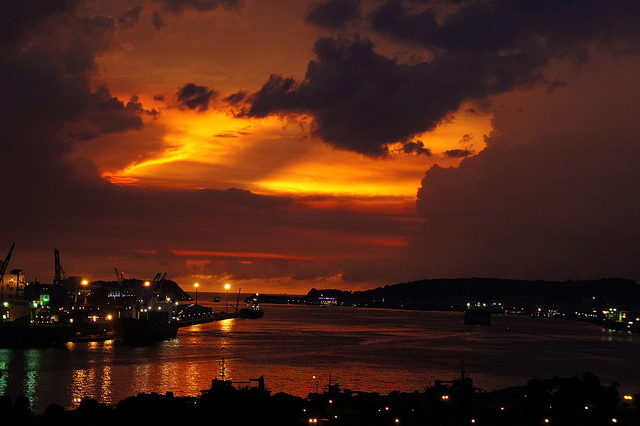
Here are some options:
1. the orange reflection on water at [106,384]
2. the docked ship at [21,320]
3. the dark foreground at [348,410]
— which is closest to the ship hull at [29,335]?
the docked ship at [21,320]

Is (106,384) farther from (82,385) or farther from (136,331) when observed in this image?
(136,331)

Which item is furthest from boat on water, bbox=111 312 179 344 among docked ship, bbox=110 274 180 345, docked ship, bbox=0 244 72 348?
docked ship, bbox=0 244 72 348

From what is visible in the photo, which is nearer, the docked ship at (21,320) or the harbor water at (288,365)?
the harbor water at (288,365)

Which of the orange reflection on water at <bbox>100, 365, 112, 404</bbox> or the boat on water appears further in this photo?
the boat on water

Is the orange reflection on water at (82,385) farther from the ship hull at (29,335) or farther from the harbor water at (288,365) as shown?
the ship hull at (29,335)

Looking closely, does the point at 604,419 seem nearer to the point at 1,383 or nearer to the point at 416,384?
the point at 416,384

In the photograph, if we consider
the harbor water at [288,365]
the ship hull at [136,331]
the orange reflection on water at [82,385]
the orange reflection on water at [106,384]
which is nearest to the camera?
the orange reflection on water at [106,384]

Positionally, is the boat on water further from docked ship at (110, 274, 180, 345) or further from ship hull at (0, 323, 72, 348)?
ship hull at (0, 323, 72, 348)

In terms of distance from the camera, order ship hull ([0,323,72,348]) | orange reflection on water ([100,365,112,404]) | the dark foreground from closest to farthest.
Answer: the dark foreground
orange reflection on water ([100,365,112,404])
ship hull ([0,323,72,348])

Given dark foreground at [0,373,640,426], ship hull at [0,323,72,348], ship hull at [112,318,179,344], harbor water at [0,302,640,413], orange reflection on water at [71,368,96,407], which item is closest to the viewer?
dark foreground at [0,373,640,426]
